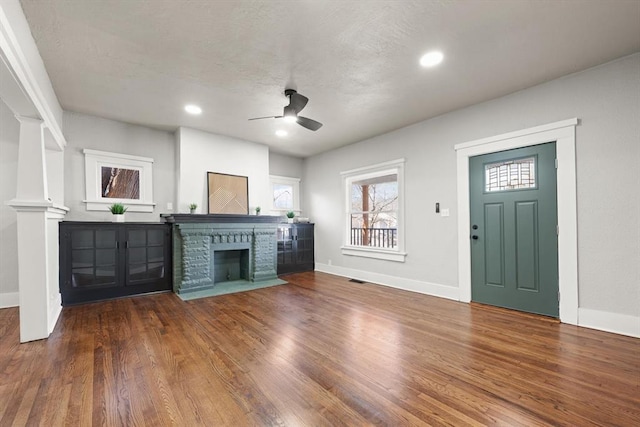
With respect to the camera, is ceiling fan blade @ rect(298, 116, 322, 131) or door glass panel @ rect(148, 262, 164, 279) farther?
door glass panel @ rect(148, 262, 164, 279)

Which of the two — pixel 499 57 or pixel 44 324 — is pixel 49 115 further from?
pixel 499 57

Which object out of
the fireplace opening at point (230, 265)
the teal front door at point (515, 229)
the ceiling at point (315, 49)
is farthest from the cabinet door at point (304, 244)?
the teal front door at point (515, 229)

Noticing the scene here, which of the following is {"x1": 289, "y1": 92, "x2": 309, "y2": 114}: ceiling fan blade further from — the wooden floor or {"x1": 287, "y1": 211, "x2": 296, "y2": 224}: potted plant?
{"x1": 287, "y1": 211, "x2": 296, "y2": 224}: potted plant

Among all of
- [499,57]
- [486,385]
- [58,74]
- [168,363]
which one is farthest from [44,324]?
[499,57]

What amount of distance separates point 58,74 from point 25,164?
1.09 metres

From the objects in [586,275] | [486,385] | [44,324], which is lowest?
[486,385]

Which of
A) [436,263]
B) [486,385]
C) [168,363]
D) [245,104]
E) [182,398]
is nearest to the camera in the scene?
[182,398]

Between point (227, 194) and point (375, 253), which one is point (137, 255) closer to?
point (227, 194)

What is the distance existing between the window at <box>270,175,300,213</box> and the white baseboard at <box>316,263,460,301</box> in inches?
65.5

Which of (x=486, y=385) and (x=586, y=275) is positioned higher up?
(x=586, y=275)

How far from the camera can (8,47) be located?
1.73m

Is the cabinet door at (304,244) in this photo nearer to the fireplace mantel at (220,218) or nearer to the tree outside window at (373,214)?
the fireplace mantel at (220,218)

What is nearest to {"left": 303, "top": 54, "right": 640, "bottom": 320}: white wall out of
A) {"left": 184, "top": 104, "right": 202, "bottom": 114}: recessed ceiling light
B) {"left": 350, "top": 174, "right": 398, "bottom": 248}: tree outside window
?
{"left": 350, "top": 174, "right": 398, "bottom": 248}: tree outside window

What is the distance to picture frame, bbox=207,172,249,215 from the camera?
4840mm
